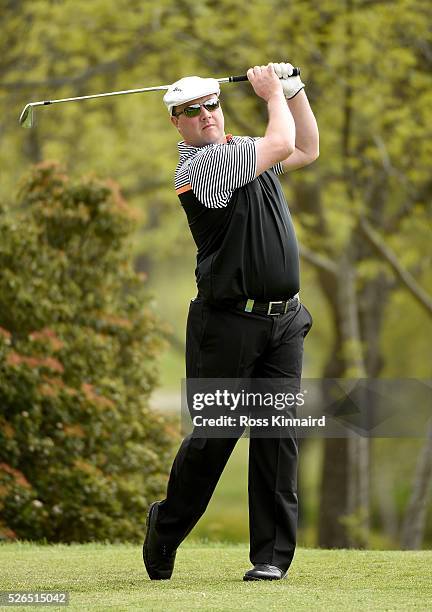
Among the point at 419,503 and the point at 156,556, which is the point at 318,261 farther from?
the point at 156,556

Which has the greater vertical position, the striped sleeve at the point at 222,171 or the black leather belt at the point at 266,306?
the striped sleeve at the point at 222,171

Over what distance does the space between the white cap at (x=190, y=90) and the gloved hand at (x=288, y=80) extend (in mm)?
290

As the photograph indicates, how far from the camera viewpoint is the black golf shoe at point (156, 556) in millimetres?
5707

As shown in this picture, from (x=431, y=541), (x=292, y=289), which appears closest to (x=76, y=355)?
(x=292, y=289)

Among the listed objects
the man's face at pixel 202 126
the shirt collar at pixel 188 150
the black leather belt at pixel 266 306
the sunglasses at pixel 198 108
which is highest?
the sunglasses at pixel 198 108

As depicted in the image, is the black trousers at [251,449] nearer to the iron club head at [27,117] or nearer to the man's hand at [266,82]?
the man's hand at [266,82]

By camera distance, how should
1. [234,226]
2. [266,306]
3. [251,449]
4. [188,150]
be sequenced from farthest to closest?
[251,449] < [188,150] < [266,306] < [234,226]

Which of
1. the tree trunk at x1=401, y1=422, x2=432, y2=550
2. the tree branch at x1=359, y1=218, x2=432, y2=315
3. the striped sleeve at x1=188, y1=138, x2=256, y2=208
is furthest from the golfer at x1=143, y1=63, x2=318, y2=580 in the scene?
the tree trunk at x1=401, y1=422, x2=432, y2=550

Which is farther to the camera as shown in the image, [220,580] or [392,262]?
[392,262]

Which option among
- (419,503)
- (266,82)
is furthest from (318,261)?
(266,82)

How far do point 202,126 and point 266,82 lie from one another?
351mm

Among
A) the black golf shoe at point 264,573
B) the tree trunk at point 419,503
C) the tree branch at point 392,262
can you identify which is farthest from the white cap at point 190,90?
the tree trunk at point 419,503

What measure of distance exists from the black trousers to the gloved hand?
39.1 inches

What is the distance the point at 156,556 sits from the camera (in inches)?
225
